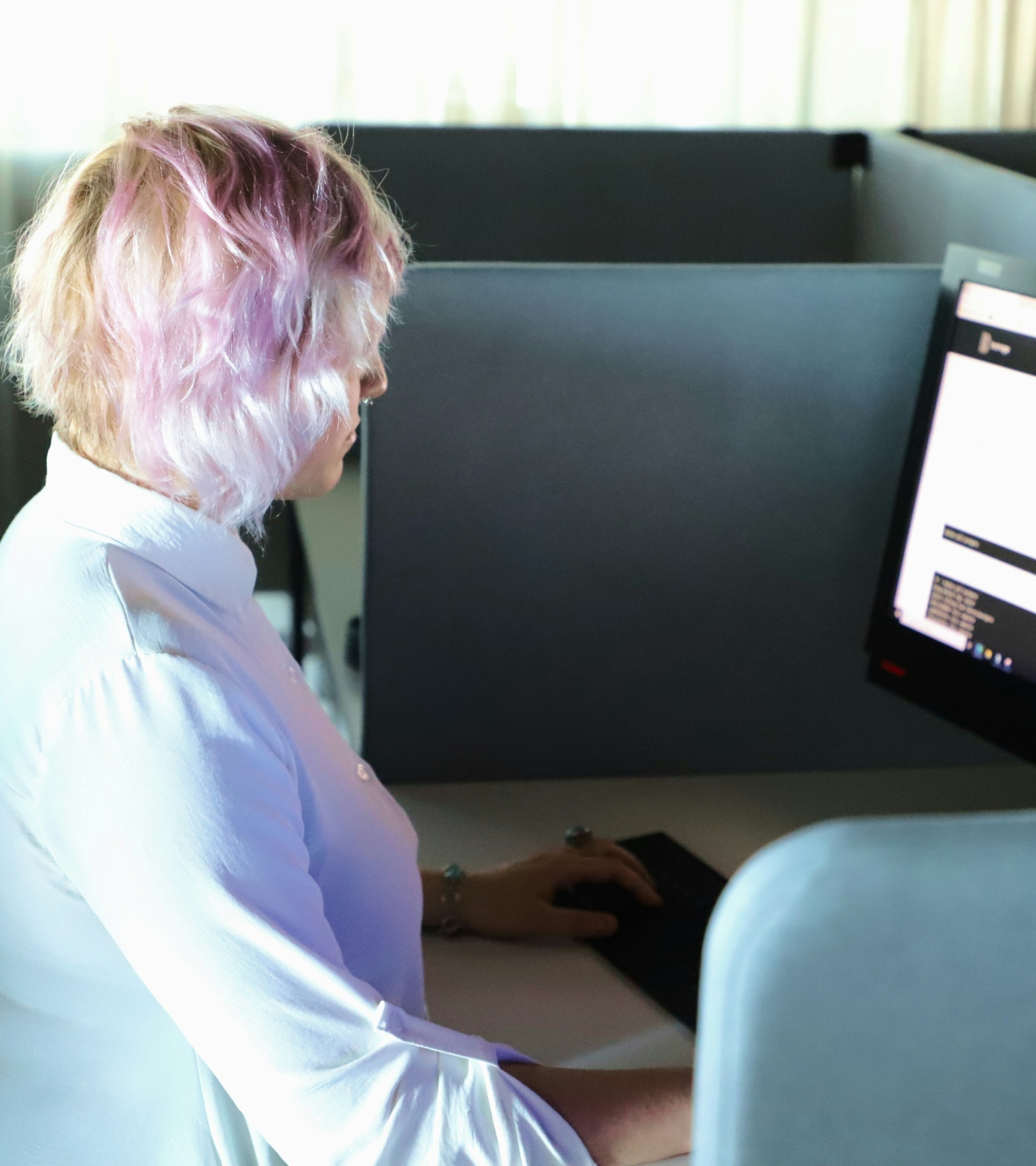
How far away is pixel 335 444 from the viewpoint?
2.82ft

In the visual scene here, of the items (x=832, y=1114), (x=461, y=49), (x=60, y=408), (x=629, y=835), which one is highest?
(x=461, y=49)

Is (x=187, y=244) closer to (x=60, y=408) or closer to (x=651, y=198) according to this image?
(x=60, y=408)

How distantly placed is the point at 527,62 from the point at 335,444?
7.79ft

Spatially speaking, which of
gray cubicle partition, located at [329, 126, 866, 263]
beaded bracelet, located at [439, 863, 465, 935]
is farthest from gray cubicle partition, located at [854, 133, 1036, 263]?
beaded bracelet, located at [439, 863, 465, 935]

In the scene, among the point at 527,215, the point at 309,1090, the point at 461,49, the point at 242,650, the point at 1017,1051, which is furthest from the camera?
the point at 461,49

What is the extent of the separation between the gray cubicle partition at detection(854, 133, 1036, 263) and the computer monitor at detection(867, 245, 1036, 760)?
12.7 inches

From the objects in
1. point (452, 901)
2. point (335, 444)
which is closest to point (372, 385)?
point (335, 444)

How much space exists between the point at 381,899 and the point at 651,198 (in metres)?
1.37

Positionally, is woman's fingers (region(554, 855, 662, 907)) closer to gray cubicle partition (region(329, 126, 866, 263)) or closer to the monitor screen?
the monitor screen

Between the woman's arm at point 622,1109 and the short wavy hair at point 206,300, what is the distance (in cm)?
37

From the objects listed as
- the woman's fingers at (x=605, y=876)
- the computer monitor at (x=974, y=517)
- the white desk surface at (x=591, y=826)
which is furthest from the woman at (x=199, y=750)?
the computer monitor at (x=974, y=517)

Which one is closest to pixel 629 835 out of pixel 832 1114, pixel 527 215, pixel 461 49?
pixel 832 1114

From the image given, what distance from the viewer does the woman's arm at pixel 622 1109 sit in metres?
0.78

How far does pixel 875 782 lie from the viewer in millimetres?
1319
